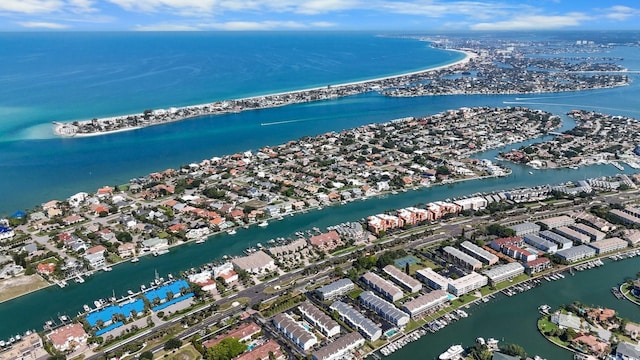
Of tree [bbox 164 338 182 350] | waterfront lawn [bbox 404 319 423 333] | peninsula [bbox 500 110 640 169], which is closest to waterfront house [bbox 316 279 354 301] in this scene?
waterfront lawn [bbox 404 319 423 333]

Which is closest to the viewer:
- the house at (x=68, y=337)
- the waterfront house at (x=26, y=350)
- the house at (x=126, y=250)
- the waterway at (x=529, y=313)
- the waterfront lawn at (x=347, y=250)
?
the waterfront house at (x=26, y=350)

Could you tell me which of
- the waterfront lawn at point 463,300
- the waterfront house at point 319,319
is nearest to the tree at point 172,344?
the waterfront house at point 319,319

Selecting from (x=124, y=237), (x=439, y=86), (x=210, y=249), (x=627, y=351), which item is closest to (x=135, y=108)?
(x=124, y=237)

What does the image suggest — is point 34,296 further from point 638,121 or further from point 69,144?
point 638,121

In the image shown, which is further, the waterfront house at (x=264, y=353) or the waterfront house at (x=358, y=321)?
the waterfront house at (x=358, y=321)

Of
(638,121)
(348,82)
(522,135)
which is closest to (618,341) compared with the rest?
(522,135)

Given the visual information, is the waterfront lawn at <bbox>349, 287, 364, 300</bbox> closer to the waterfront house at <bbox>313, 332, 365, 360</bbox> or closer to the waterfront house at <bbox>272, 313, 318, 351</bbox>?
the waterfront house at <bbox>313, 332, 365, 360</bbox>

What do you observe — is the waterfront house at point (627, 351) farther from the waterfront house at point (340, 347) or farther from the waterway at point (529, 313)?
the waterfront house at point (340, 347)
